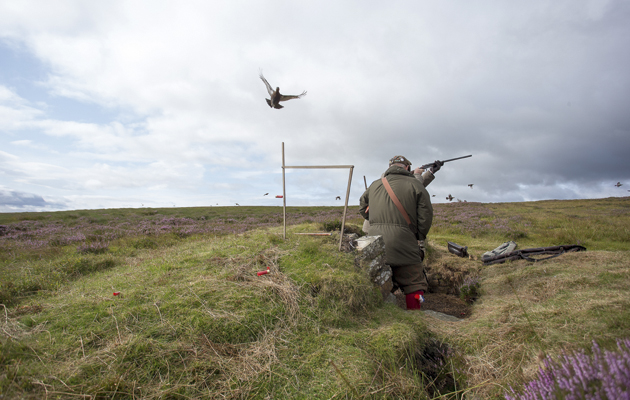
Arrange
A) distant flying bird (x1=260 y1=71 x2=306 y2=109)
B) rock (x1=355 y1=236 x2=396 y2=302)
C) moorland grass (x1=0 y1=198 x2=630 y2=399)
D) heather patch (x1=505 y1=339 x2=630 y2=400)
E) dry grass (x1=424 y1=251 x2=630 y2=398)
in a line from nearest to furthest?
heather patch (x1=505 y1=339 x2=630 y2=400), moorland grass (x1=0 y1=198 x2=630 y2=399), dry grass (x1=424 y1=251 x2=630 y2=398), rock (x1=355 y1=236 x2=396 y2=302), distant flying bird (x1=260 y1=71 x2=306 y2=109)

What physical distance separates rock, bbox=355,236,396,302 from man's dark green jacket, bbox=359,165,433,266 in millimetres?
240

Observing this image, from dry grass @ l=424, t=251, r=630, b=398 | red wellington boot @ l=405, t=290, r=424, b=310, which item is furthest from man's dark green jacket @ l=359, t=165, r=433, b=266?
dry grass @ l=424, t=251, r=630, b=398

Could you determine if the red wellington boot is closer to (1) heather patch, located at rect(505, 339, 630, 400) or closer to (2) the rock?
(2) the rock

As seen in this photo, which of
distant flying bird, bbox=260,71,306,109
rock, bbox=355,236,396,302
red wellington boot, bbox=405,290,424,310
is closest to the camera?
rock, bbox=355,236,396,302

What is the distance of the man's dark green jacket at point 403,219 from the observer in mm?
5945

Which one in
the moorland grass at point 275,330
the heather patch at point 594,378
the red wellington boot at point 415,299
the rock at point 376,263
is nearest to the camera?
the heather patch at point 594,378

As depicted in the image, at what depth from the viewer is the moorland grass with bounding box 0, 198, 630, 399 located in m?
2.80

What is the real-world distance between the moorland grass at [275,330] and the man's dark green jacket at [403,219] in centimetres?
125

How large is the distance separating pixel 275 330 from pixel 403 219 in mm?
3666

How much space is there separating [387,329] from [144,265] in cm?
536

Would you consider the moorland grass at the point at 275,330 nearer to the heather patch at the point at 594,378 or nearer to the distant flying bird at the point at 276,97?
the heather patch at the point at 594,378

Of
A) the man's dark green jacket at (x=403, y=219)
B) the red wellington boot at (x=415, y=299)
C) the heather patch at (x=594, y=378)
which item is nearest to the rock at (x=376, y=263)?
the man's dark green jacket at (x=403, y=219)

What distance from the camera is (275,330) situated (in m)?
3.70

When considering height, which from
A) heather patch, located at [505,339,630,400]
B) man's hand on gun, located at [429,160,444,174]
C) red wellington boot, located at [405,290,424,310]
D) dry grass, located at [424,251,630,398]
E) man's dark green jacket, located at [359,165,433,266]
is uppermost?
man's hand on gun, located at [429,160,444,174]
